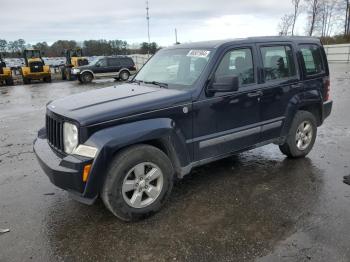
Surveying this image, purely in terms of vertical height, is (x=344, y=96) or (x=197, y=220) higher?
(x=344, y=96)

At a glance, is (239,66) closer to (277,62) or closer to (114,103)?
(277,62)

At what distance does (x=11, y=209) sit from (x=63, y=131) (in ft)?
4.30

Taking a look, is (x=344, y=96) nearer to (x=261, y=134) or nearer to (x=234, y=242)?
(x=261, y=134)

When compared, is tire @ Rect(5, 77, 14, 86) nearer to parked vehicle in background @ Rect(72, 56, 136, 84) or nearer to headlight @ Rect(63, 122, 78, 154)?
parked vehicle in background @ Rect(72, 56, 136, 84)

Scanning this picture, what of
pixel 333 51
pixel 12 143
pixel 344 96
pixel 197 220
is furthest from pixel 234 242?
pixel 333 51

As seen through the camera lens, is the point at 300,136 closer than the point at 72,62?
Yes

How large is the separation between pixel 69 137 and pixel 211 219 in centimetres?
177

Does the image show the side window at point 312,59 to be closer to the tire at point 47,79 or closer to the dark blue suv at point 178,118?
the dark blue suv at point 178,118

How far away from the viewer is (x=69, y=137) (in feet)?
11.8

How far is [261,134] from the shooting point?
192 inches

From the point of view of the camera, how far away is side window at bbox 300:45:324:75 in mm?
5434

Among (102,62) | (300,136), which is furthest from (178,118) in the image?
(102,62)

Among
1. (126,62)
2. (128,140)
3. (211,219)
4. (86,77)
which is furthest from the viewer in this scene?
(126,62)

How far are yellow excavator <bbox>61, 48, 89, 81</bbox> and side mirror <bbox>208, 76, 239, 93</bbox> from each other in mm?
23088
